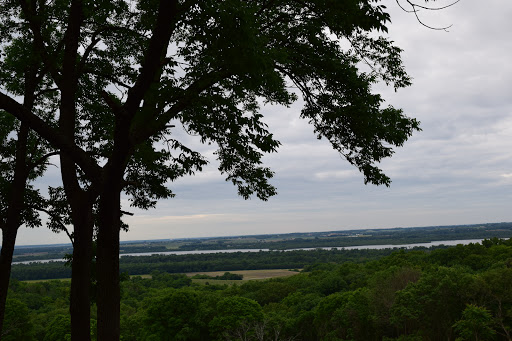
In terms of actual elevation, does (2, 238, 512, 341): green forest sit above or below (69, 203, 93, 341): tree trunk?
below

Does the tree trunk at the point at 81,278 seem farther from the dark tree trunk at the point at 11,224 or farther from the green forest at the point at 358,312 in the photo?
the green forest at the point at 358,312

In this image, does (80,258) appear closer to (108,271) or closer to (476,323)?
(108,271)

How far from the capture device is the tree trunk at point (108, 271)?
704 centimetres

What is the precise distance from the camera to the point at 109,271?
23.4ft

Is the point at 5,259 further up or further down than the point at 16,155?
further down

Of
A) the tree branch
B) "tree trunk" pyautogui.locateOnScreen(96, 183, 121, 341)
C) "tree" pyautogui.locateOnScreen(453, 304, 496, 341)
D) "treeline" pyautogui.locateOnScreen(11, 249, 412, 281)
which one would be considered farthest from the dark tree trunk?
"treeline" pyautogui.locateOnScreen(11, 249, 412, 281)

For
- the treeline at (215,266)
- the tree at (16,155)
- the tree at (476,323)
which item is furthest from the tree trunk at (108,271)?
the treeline at (215,266)

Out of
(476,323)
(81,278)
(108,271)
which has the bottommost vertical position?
(476,323)

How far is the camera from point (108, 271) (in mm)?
7121

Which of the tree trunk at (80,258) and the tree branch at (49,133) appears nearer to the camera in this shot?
the tree branch at (49,133)

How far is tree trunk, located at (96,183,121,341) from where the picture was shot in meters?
7.04

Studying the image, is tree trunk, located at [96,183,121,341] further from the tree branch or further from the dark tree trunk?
the dark tree trunk

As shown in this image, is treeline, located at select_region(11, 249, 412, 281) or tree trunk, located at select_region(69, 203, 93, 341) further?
treeline, located at select_region(11, 249, 412, 281)

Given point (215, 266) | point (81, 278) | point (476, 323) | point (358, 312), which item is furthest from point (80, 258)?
point (215, 266)
